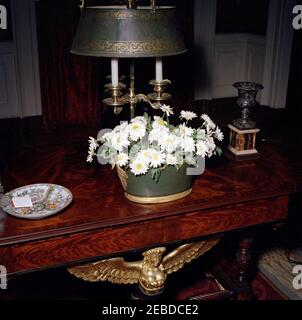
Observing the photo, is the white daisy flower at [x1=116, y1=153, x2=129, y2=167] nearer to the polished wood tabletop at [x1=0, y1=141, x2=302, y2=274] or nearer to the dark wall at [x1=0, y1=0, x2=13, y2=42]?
the polished wood tabletop at [x1=0, y1=141, x2=302, y2=274]

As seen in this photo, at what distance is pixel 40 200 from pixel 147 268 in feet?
1.79

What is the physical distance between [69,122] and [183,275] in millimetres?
3319

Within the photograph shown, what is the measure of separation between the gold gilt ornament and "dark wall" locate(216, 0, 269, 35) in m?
5.28

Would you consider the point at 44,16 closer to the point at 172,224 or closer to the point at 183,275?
the point at 183,275

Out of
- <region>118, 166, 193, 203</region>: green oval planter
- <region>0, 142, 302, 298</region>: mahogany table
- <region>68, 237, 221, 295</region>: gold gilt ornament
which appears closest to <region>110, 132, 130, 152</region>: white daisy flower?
<region>118, 166, 193, 203</region>: green oval planter

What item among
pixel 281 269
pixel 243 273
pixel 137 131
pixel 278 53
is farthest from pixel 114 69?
pixel 278 53

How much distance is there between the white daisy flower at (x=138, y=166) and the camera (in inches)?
63.3

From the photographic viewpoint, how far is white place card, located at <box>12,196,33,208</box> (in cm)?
170

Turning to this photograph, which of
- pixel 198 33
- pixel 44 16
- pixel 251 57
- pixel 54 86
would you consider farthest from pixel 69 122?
pixel 251 57

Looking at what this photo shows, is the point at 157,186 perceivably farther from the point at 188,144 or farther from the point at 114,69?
the point at 114,69

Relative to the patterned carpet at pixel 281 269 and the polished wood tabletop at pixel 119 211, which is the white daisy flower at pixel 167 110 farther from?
the patterned carpet at pixel 281 269

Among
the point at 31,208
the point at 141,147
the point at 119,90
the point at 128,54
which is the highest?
the point at 128,54

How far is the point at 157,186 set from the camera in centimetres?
170
